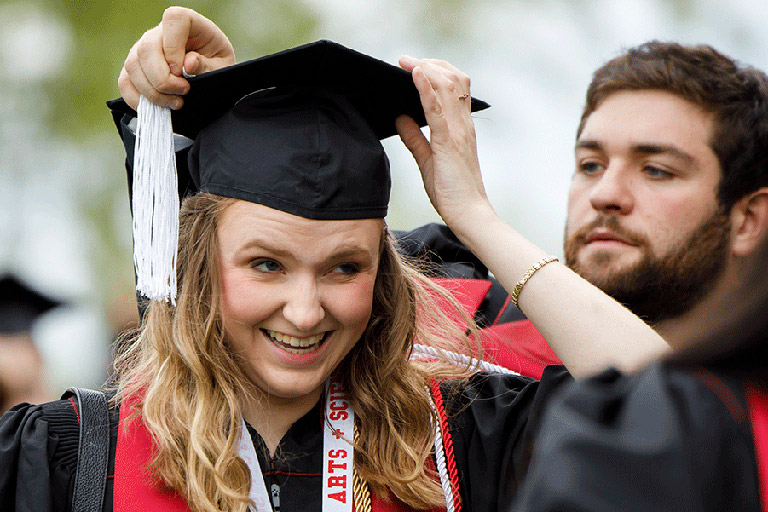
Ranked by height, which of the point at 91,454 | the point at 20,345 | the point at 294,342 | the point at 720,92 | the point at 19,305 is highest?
the point at 720,92

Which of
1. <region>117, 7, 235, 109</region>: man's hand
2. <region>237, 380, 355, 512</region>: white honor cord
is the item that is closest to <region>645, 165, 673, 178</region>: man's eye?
<region>237, 380, 355, 512</region>: white honor cord

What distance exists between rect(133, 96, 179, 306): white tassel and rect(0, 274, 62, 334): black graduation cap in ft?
11.1

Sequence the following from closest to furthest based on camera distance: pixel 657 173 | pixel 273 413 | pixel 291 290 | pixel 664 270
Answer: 1. pixel 291 290
2. pixel 273 413
3. pixel 664 270
4. pixel 657 173

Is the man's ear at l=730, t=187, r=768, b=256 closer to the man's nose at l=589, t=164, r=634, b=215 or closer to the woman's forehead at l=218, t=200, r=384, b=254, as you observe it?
the man's nose at l=589, t=164, r=634, b=215

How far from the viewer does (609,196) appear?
10.6 ft

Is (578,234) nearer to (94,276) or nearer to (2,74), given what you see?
(94,276)

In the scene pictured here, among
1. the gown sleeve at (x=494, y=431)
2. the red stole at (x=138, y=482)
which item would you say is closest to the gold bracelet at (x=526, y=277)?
the gown sleeve at (x=494, y=431)

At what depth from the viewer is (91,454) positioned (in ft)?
7.43

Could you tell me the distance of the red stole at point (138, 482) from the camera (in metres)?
2.24

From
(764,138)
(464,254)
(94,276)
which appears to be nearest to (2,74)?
(94,276)

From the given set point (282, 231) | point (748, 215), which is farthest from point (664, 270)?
point (282, 231)

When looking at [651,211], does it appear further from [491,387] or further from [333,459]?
[333,459]

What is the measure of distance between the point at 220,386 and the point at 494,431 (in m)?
0.74

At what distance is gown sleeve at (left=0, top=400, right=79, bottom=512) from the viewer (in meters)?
2.15
